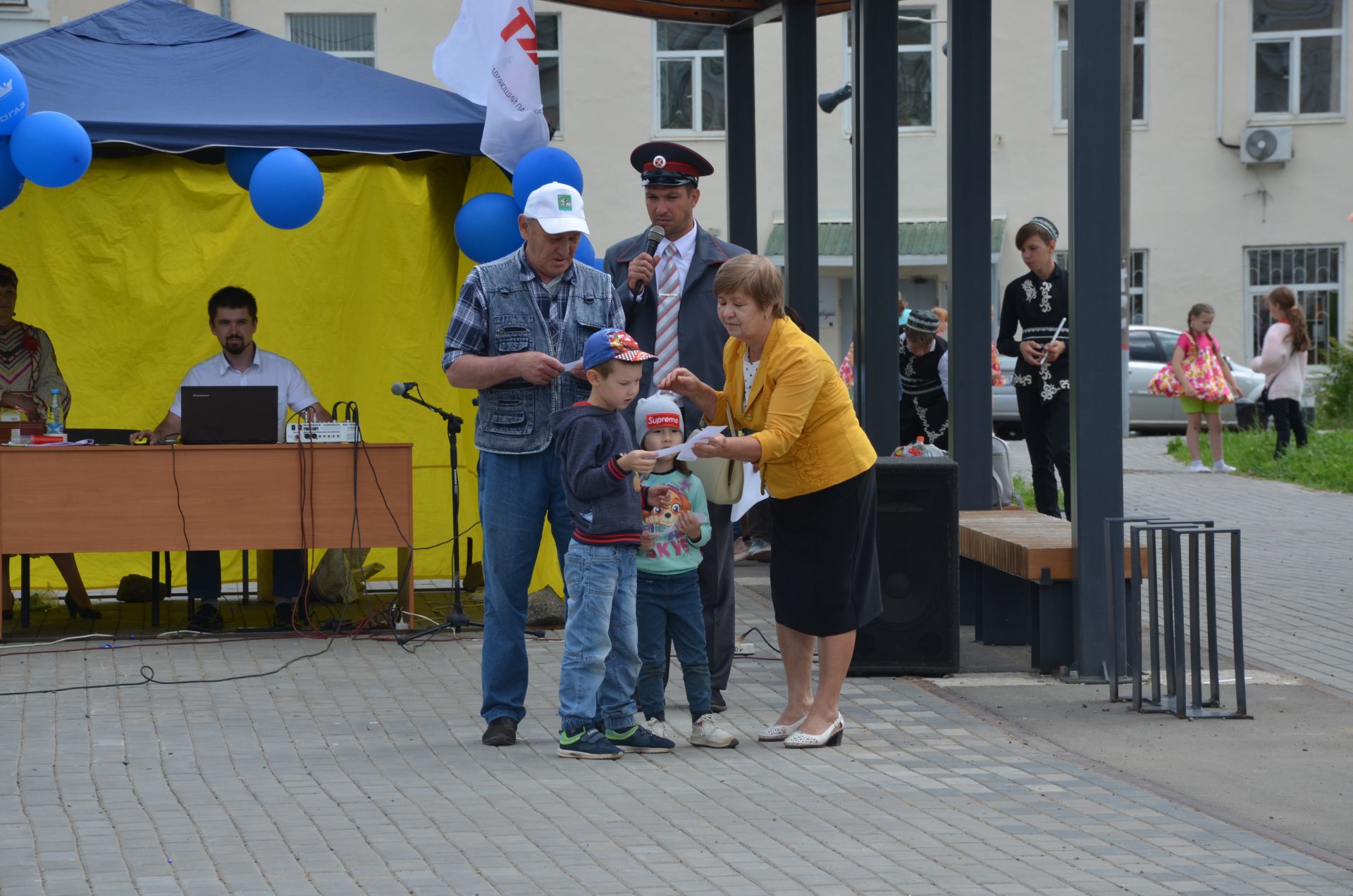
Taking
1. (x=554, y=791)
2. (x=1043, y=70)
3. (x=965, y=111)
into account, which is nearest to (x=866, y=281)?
(x=965, y=111)

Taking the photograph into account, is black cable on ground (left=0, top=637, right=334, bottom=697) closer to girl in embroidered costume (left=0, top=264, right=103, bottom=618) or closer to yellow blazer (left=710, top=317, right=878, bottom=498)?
girl in embroidered costume (left=0, top=264, right=103, bottom=618)

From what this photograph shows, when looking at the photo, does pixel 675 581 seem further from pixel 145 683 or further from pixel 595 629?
pixel 145 683

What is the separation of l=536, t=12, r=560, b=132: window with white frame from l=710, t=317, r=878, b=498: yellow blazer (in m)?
23.5

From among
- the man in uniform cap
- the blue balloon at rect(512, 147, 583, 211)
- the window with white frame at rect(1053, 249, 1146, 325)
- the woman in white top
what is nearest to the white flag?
the blue balloon at rect(512, 147, 583, 211)

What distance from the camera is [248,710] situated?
7230mm

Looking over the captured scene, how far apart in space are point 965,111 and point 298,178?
133 inches

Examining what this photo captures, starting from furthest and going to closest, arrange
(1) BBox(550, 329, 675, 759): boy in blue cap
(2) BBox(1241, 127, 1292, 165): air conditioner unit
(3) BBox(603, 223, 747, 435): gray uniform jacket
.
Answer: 1. (2) BBox(1241, 127, 1292, 165): air conditioner unit
2. (3) BBox(603, 223, 747, 435): gray uniform jacket
3. (1) BBox(550, 329, 675, 759): boy in blue cap

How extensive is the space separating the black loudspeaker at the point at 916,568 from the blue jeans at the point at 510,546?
1896 millimetres

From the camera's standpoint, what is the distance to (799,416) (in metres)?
6.18

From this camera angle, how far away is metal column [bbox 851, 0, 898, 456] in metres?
9.61

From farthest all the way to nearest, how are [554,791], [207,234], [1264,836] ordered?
[207,234], [554,791], [1264,836]

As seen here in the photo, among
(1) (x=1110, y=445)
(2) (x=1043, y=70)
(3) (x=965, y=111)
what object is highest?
(2) (x=1043, y=70)

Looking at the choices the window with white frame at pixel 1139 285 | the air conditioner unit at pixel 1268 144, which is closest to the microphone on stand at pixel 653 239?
the window with white frame at pixel 1139 285

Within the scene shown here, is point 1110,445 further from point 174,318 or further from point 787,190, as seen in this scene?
point 174,318
